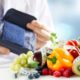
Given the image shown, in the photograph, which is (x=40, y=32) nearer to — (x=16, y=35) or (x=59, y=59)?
(x=16, y=35)

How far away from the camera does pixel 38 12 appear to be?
1392mm

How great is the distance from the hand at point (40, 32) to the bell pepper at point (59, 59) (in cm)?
32

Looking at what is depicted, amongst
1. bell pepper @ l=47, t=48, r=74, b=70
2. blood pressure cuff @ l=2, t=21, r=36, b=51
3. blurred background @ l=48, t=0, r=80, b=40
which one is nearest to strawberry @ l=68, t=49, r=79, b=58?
bell pepper @ l=47, t=48, r=74, b=70

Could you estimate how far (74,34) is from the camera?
5.16 feet

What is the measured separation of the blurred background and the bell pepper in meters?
0.74

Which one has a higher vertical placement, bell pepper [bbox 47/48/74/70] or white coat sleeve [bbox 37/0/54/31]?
Result: white coat sleeve [bbox 37/0/54/31]

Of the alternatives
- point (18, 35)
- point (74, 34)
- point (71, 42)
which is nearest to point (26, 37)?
point (18, 35)

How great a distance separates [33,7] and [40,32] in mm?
217

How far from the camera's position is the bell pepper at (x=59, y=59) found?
836mm

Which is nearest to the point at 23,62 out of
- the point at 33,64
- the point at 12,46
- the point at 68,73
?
the point at 33,64

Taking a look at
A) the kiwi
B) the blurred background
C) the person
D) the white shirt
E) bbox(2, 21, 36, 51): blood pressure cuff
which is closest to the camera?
the kiwi

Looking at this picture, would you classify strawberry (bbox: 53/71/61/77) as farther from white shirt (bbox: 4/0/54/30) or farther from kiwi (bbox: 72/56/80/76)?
white shirt (bbox: 4/0/54/30)

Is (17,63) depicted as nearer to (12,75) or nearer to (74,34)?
(12,75)

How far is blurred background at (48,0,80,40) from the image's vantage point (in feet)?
5.27
